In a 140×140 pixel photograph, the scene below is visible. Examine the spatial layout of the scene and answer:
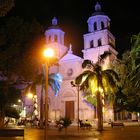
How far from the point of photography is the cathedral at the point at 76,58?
54281 millimetres

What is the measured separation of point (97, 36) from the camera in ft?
180

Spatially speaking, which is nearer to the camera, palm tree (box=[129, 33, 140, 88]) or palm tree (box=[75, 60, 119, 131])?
palm tree (box=[129, 33, 140, 88])

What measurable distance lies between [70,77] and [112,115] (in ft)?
37.7

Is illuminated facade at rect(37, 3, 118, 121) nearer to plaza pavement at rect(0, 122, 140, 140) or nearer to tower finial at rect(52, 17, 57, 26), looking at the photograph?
tower finial at rect(52, 17, 57, 26)

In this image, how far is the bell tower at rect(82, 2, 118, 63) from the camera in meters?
54.2

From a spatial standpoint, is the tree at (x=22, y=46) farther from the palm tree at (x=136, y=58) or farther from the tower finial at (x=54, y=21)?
the tower finial at (x=54, y=21)

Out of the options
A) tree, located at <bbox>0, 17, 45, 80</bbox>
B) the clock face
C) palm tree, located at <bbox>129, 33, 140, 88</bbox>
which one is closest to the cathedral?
the clock face

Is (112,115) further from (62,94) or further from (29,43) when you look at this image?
(29,43)

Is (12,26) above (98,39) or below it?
below

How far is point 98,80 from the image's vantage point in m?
29.0

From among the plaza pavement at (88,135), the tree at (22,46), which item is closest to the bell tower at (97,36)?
the tree at (22,46)

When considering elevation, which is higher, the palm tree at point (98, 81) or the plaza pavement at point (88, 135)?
the palm tree at point (98, 81)

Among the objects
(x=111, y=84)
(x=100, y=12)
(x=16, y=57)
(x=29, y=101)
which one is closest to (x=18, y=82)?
(x=16, y=57)

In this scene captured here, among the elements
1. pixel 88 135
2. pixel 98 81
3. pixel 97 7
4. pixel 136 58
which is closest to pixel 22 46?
pixel 98 81
